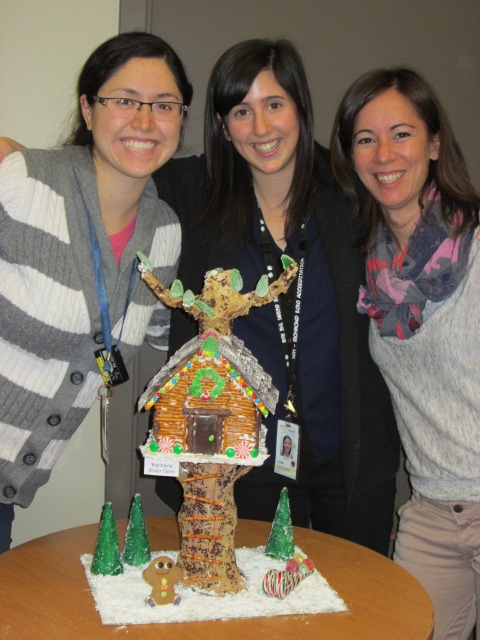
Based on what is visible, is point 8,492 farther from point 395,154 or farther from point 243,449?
point 395,154

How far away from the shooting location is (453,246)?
5.24ft

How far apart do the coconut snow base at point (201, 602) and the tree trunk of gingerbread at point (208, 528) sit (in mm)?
33

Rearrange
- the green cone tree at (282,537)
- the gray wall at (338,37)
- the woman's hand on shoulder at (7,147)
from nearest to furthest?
the green cone tree at (282,537) → the woman's hand on shoulder at (7,147) → the gray wall at (338,37)

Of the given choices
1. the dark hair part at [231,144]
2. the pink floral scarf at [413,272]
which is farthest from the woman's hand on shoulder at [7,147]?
the pink floral scarf at [413,272]

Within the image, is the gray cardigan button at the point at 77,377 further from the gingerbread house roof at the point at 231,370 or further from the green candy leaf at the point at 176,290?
the green candy leaf at the point at 176,290

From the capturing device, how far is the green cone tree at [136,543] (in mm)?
1469

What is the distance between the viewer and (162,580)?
1.31m

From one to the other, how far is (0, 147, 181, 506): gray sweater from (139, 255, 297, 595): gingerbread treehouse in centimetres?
28

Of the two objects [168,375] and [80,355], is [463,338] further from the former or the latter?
[80,355]

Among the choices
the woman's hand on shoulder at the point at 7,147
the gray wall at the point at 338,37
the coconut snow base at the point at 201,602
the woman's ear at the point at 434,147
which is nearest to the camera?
the coconut snow base at the point at 201,602

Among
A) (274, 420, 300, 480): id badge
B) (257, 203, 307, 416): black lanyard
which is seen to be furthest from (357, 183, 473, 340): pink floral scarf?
(274, 420, 300, 480): id badge

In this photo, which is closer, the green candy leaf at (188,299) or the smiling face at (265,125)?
the green candy leaf at (188,299)

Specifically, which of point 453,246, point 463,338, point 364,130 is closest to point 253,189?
point 364,130

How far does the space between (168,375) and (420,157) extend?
2.79 ft
